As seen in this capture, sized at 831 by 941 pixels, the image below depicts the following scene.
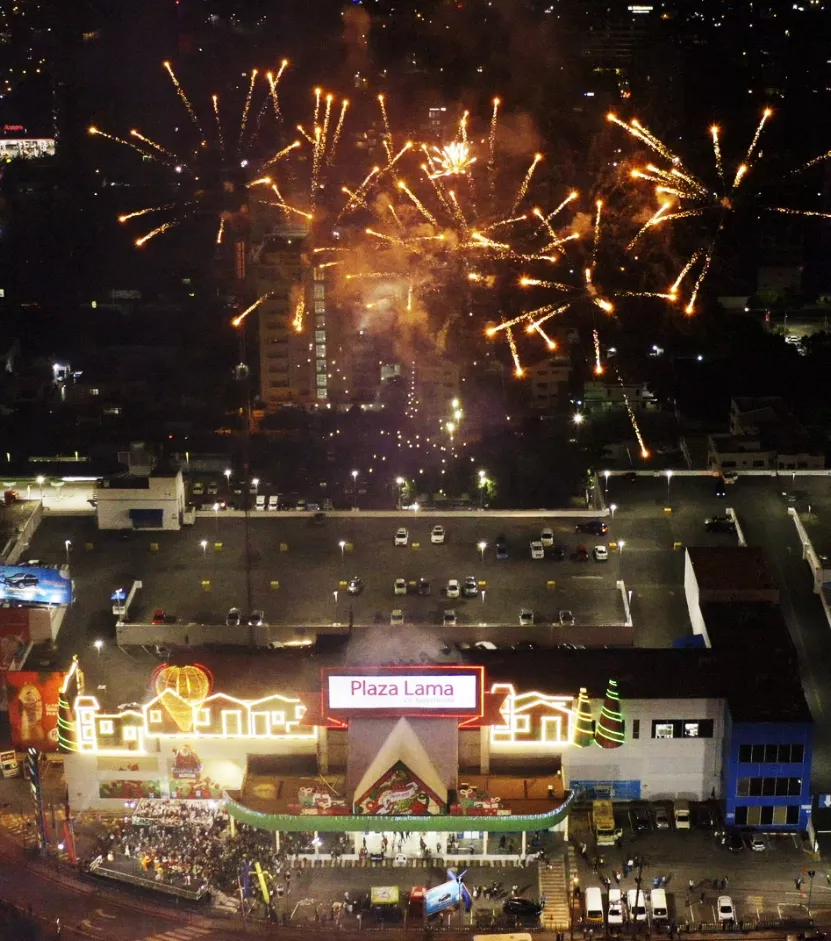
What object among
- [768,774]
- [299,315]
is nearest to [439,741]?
[768,774]

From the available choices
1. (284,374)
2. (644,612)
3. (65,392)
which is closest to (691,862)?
(644,612)

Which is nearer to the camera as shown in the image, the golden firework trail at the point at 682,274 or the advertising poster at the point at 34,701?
the advertising poster at the point at 34,701

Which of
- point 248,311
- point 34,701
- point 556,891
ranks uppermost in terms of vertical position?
point 248,311

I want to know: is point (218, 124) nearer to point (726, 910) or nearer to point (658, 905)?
point (658, 905)

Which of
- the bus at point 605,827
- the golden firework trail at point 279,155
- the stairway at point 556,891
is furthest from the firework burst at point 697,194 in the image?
the stairway at point 556,891

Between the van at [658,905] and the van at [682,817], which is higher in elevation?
the van at [682,817]

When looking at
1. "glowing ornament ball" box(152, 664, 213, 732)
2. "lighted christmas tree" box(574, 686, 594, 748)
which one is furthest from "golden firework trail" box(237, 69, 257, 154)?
"lighted christmas tree" box(574, 686, 594, 748)

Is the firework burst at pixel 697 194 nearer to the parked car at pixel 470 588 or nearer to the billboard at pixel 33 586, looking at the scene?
the parked car at pixel 470 588
